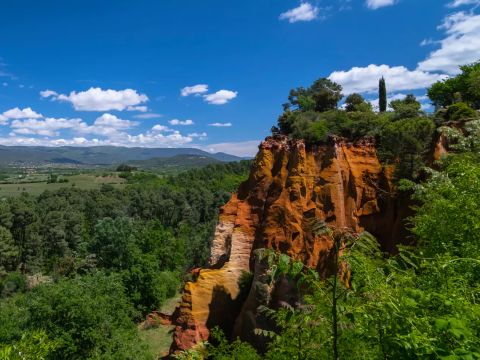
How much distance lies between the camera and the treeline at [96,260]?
2342cm

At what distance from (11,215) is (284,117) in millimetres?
59019

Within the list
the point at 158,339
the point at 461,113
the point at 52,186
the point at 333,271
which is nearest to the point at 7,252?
the point at 158,339

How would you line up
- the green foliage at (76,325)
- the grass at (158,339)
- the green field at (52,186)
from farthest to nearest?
1. the green field at (52,186)
2. the grass at (158,339)
3. the green foliage at (76,325)

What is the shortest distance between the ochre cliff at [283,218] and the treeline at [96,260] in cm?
560

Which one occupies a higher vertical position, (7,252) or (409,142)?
(409,142)

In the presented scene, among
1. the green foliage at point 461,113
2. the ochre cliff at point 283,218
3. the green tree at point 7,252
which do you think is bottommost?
the green tree at point 7,252

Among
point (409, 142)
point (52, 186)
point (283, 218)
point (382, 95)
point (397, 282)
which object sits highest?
point (382, 95)

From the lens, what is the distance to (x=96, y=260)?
5412cm

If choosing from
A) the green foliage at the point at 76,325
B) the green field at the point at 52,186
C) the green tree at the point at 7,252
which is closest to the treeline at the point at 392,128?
the green foliage at the point at 76,325

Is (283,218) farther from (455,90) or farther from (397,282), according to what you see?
(455,90)

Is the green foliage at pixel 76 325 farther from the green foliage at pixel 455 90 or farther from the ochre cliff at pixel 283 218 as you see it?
the green foliage at pixel 455 90

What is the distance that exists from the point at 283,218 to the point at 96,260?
4102cm

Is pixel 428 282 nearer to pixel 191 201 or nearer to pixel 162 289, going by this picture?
pixel 162 289

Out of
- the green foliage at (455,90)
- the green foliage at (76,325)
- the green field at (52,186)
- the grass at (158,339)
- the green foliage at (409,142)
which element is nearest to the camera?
the green foliage at (409,142)
